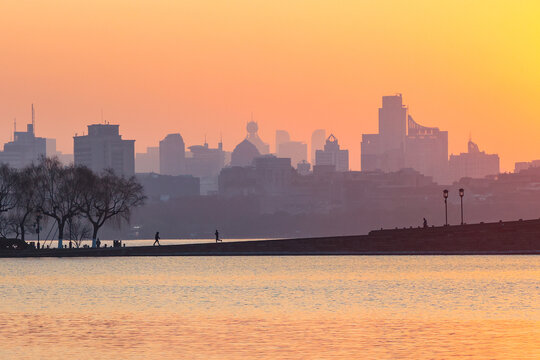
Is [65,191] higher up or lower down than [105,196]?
higher up

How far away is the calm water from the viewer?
37.9 meters

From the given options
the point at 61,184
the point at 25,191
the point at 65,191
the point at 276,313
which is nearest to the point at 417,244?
the point at 65,191

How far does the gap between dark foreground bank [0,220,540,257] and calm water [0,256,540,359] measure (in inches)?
719

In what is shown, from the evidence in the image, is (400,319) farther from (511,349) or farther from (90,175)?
(90,175)

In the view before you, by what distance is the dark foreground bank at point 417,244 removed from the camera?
352ft

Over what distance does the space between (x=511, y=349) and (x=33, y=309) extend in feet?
82.1

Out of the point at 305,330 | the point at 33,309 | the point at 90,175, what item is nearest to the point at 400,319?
the point at 305,330

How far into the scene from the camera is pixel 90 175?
125m

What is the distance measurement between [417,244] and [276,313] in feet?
198

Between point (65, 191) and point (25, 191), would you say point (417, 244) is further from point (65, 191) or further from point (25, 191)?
point (25, 191)

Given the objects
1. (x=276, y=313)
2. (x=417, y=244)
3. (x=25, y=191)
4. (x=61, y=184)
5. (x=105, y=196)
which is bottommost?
(x=276, y=313)

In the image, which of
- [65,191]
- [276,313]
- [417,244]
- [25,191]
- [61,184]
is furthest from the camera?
[61,184]

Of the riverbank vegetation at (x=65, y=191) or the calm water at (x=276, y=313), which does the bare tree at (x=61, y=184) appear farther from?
the calm water at (x=276, y=313)

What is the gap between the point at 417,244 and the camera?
110 meters
